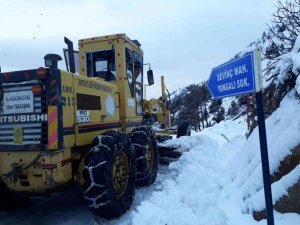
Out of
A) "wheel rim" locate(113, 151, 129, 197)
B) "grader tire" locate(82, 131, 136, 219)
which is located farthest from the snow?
"wheel rim" locate(113, 151, 129, 197)

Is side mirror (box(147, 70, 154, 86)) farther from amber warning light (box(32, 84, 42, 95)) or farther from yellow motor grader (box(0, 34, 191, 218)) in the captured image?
amber warning light (box(32, 84, 42, 95))

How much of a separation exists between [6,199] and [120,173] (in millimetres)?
1988

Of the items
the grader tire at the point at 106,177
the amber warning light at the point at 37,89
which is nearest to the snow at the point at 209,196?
the grader tire at the point at 106,177

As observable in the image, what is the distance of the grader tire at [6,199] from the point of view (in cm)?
670

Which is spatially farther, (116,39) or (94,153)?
(116,39)

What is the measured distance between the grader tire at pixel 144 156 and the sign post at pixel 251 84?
445 cm

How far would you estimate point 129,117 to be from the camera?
8891 mm

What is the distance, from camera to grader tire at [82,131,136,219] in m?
5.95

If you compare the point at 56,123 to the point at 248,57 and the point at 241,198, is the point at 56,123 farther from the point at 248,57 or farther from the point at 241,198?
the point at 248,57

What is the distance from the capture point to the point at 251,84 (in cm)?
331

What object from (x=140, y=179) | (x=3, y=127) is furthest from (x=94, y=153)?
(x=140, y=179)

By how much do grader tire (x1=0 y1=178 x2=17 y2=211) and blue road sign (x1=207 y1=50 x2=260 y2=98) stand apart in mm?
4224

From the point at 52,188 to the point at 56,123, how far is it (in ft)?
2.99

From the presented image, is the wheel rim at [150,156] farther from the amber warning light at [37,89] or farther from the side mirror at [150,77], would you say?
the amber warning light at [37,89]
